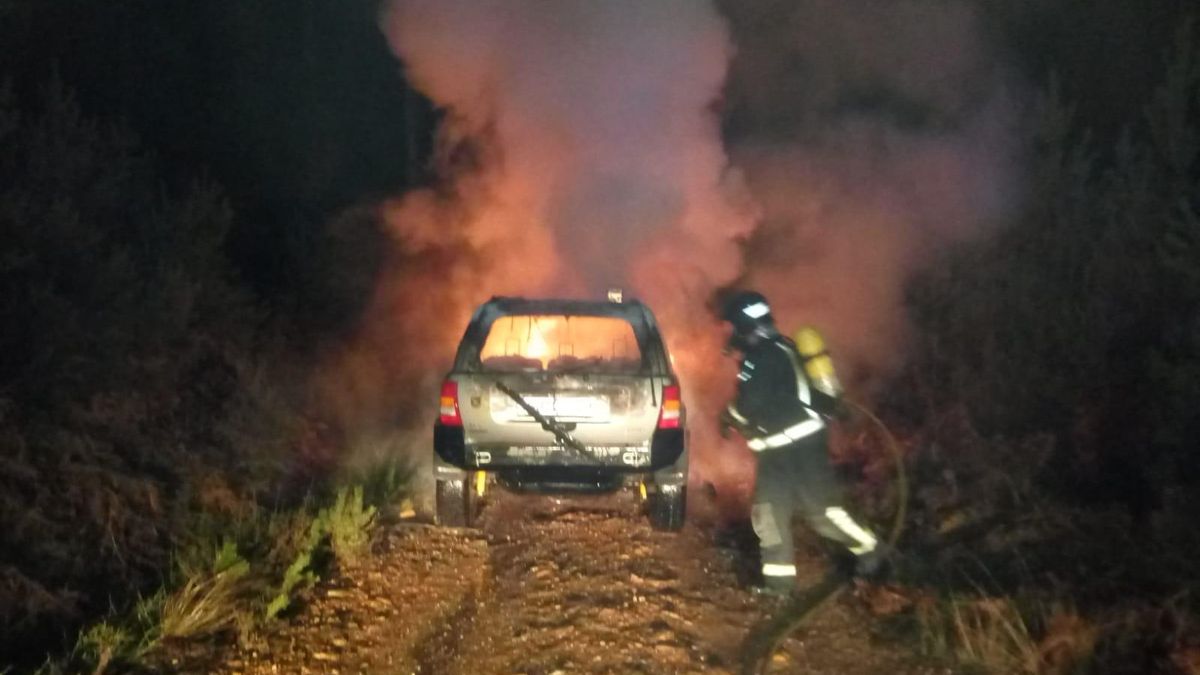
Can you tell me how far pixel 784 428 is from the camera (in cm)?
620

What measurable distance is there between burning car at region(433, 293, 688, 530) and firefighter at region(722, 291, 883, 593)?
0.99 m

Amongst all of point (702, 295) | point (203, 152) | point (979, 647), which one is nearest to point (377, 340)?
point (203, 152)

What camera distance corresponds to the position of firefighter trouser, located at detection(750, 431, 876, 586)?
6297mm

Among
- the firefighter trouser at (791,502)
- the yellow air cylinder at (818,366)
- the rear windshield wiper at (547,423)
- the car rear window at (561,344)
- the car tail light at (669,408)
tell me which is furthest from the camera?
the car rear window at (561,344)

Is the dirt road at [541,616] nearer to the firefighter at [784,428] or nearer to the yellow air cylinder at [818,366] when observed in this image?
the firefighter at [784,428]

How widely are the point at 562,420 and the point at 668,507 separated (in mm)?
1002

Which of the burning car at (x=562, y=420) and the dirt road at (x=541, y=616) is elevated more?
the burning car at (x=562, y=420)

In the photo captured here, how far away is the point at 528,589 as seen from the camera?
6438 mm

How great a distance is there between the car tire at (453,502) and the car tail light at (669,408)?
1.45m

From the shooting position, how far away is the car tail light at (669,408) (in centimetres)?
729

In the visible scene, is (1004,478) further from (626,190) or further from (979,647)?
(626,190)

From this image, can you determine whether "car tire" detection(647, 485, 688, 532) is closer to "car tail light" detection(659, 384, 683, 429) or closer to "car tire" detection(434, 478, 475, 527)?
"car tail light" detection(659, 384, 683, 429)

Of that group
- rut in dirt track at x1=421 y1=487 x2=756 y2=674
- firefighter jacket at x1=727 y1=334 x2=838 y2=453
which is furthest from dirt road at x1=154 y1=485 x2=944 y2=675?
firefighter jacket at x1=727 y1=334 x2=838 y2=453

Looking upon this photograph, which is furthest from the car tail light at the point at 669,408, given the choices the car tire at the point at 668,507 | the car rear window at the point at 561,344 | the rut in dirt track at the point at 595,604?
the rut in dirt track at the point at 595,604
